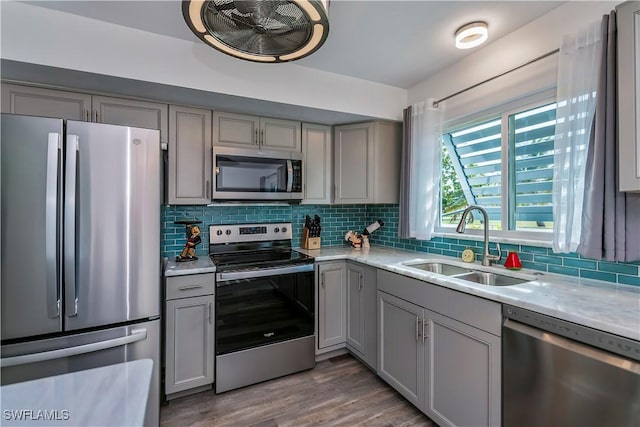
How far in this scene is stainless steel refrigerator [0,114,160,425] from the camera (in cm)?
136

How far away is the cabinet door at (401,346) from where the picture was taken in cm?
185

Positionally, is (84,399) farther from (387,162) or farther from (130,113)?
(387,162)

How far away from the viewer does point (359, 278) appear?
8.11ft

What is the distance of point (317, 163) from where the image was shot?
9.48 feet

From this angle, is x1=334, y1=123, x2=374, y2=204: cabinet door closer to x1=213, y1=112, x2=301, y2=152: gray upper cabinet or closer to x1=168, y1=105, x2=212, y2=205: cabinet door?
x1=213, y1=112, x2=301, y2=152: gray upper cabinet

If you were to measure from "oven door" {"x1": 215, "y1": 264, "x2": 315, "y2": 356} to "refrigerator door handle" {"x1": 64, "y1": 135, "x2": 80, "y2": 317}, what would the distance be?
0.83m

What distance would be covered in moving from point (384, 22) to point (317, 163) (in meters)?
1.34

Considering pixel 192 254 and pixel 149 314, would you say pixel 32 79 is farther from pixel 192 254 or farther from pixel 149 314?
pixel 149 314

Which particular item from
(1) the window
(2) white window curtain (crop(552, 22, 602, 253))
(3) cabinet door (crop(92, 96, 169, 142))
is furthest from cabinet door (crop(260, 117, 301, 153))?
(2) white window curtain (crop(552, 22, 602, 253))

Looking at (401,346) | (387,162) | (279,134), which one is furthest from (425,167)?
(401,346)

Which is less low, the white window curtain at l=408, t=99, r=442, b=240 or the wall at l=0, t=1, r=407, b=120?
the wall at l=0, t=1, r=407, b=120

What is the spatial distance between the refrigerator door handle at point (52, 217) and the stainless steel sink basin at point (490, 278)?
2259 mm

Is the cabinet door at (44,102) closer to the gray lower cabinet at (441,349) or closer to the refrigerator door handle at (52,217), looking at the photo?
the refrigerator door handle at (52,217)

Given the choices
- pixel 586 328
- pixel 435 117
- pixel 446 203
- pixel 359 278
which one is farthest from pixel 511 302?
pixel 435 117
